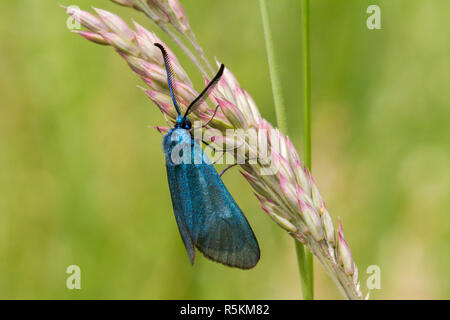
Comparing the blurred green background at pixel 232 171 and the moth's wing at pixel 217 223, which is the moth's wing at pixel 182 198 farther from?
Result: the blurred green background at pixel 232 171

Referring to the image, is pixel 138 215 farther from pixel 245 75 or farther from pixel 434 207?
pixel 434 207

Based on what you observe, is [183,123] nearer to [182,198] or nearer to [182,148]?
[182,148]

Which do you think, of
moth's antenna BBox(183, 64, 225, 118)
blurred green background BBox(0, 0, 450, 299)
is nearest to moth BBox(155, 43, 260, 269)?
moth's antenna BBox(183, 64, 225, 118)

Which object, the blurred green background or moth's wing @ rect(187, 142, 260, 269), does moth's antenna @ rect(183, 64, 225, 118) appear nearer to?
moth's wing @ rect(187, 142, 260, 269)

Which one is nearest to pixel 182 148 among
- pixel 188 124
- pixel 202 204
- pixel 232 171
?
pixel 188 124
